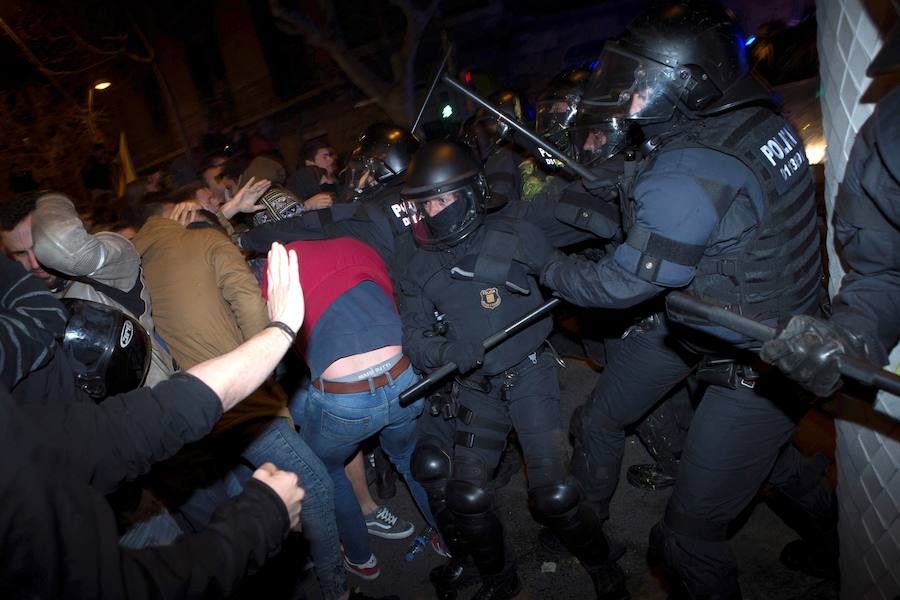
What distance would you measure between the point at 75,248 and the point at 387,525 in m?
2.74

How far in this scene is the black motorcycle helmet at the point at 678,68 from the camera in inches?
93.4

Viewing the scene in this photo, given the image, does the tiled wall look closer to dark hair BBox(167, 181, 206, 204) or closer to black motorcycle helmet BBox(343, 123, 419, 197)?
black motorcycle helmet BBox(343, 123, 419, 197)

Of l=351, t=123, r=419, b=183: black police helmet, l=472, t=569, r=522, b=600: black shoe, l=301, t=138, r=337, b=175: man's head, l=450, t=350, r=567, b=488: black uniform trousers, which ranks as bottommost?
l=472, t=569, r=522, b=600: black shoe

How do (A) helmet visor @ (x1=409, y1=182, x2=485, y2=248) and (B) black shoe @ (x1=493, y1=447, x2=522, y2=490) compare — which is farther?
(B) black shoe @ (x1=493, y1=447, x2=522, y2=490)

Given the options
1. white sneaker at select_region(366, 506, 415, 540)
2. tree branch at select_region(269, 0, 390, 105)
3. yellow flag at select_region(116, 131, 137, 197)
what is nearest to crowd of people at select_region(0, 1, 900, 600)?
white sneaker at select_region(366, 506, 415, 540)

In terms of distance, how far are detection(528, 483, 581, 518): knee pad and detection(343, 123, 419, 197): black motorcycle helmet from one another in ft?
10.3

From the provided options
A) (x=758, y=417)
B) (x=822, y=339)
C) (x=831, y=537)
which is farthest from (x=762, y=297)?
(x=831, y=537)

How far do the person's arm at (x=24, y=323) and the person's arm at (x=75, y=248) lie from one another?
570mm

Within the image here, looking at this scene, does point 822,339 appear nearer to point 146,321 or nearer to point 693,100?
point 693,100

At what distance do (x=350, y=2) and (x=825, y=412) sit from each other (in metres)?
16.9

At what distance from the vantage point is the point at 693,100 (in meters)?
2.42

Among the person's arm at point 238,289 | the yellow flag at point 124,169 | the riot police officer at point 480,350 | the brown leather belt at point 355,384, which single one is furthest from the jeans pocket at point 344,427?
the yellow flag at point 124,169

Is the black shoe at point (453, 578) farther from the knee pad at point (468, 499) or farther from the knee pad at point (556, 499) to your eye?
the knee pad at point (556, 499)

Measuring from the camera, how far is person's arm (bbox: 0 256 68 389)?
1.53 meters
